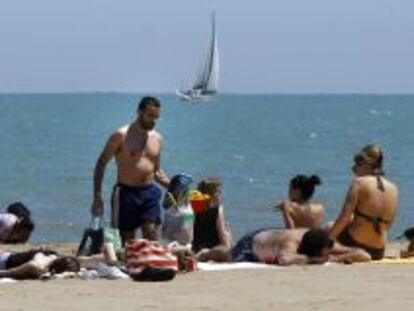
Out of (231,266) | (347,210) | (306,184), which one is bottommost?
(231,266)

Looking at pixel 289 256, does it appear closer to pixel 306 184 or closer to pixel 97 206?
pixel 306 184

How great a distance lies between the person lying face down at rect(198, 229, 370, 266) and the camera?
12484 mm

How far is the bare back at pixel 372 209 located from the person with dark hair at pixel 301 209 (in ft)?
1.37

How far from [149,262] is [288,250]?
56.7 inches

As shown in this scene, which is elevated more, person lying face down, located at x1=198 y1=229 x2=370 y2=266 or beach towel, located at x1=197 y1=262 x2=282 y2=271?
person lying face down, located at x1=198 y1=229 x2=370 y2=266

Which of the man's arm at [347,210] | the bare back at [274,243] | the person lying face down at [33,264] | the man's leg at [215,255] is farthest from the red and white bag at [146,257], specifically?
the man's arm at [347,210]

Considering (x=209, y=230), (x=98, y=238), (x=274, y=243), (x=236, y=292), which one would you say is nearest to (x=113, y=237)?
(x=98, y=238)

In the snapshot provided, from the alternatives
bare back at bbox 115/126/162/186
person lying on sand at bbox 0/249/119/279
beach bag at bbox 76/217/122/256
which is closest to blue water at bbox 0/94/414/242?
beach bag at bbox 76/217/122/256

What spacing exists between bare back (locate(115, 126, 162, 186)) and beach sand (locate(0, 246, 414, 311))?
116cm

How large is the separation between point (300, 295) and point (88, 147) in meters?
53.9

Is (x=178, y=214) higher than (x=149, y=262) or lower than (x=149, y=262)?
higher

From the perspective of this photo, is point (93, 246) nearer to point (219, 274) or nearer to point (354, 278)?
point (219, 274)

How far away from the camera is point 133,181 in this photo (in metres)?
12.9

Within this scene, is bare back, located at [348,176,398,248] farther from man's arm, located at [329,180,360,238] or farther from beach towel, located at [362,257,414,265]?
beach towel, located at [362,257,414,265]
